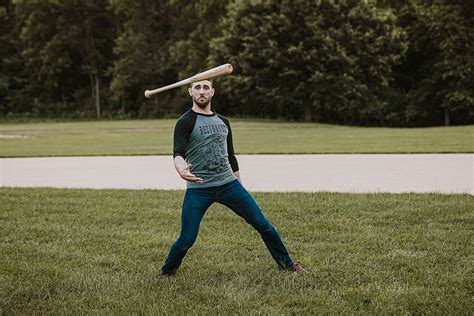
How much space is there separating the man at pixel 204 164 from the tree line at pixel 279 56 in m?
30.2

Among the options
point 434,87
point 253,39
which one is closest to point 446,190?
point 253,39

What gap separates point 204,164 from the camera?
451cm

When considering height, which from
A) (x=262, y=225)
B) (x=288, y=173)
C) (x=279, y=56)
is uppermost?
(x=279, y=56)

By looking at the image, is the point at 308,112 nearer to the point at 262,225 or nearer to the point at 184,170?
the point at 262,225

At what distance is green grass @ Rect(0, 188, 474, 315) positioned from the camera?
4.13m

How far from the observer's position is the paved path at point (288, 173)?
31.2 feet

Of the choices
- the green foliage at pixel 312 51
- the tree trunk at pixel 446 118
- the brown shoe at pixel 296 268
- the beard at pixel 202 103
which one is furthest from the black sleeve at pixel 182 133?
the tree trunk at pixel 446 118

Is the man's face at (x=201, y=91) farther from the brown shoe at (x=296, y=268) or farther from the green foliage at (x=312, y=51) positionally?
the green foliage at (x=312, y=51)

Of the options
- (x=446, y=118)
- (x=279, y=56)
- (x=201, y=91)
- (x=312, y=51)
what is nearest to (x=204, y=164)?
(x=201, y=91)

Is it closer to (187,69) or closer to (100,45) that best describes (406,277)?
(187,69)

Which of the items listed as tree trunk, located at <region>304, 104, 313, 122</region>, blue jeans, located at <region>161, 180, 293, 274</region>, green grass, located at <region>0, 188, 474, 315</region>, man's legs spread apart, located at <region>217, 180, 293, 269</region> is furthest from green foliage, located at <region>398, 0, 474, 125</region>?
blue jeans, located at <region>161, 180, 293, 274</region>

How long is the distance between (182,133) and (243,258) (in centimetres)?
157

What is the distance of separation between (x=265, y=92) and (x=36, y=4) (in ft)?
79.8

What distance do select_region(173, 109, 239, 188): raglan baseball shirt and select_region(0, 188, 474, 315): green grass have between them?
0.88 m
